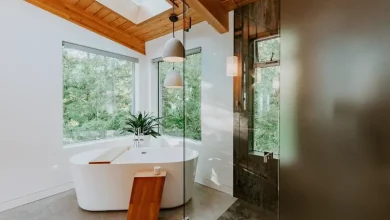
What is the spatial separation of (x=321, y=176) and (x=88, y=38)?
377 centimetres

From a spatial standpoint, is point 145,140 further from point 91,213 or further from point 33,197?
point 33,197

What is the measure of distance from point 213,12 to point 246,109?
1.31m

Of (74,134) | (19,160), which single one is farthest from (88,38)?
(19,160)

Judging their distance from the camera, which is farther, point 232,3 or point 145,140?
point 145,140

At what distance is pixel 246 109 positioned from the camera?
2.74 metres

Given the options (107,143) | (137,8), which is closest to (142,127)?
(107,143)

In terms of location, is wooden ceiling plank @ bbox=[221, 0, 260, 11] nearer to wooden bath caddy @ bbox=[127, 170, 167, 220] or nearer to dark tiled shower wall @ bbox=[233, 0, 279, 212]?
dark tiled shower wall @ bbox=[233, 0, 279, 212]

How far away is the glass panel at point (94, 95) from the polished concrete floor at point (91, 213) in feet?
3.16

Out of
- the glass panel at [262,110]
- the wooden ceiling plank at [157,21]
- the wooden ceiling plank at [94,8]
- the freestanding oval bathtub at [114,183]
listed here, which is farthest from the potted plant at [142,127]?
the glass panel at [262,110]

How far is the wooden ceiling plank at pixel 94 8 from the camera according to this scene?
118 inches

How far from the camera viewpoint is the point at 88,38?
133 inches

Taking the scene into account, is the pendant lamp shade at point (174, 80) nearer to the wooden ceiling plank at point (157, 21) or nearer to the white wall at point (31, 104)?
the wooden ceiling plank at point (157, 21)

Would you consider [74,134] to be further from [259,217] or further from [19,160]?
[259,217]

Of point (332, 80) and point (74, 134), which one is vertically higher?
point (332, 80)
